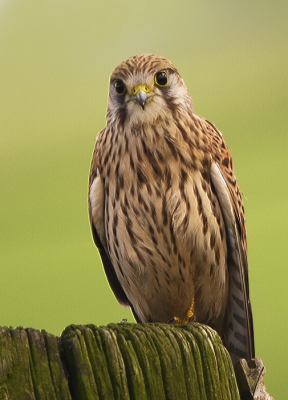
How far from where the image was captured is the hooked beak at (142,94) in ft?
7.10

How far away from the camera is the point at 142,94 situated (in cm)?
218

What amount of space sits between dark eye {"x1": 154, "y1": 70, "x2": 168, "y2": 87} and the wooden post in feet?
4.20

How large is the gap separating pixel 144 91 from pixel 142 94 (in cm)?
3

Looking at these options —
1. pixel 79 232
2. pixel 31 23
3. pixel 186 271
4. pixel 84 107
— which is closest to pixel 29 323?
pixel 79 232

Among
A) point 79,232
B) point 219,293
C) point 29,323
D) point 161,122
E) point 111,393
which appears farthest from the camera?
point 79,232

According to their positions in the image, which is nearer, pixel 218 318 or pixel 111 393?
pixel 111 393

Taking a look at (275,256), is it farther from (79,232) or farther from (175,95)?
(175,95)

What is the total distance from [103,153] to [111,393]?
1470 millimetres

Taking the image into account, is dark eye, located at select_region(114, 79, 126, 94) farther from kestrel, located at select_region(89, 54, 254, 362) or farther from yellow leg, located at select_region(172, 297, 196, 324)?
yellow leg, located at select_region(172, 297, 196, 324)

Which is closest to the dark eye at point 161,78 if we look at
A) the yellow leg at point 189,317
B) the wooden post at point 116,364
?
→ the yellow leg at point 189,317

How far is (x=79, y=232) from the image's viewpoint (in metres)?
3.08

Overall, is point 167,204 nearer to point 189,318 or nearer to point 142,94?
point 142,94

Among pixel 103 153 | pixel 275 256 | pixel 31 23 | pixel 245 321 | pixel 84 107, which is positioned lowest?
pixel 245 321

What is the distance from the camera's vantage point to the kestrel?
7.38ft
